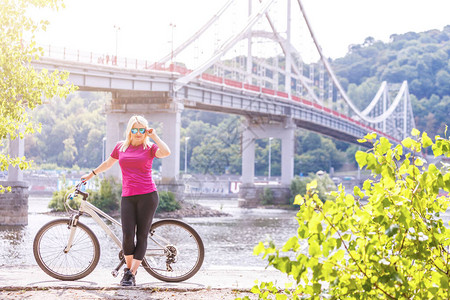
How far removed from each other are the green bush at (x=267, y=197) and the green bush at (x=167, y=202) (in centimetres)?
1577

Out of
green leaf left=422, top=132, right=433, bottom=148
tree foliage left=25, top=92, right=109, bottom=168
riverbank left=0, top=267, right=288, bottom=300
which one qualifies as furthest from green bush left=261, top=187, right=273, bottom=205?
tree foliage left=25, top=92, right=109, bottom=168

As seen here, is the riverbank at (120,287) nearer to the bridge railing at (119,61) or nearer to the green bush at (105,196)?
the bridge railing at (119,61)

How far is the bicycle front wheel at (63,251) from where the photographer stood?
6031 mm

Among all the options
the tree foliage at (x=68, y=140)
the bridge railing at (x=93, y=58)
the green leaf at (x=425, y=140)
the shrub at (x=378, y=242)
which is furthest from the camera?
the tree foliage at (x=68, y=140)

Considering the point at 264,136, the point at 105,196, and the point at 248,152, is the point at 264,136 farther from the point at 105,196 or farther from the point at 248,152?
the point at 105,196

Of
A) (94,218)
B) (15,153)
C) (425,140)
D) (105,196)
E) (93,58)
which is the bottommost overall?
(105,196)

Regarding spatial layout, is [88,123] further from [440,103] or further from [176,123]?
[176,123]

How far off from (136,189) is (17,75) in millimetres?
3490

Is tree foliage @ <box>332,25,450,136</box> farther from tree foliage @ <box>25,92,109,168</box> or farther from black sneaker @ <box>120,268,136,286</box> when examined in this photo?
black sneaker @ <box>120,268,136,286</box>

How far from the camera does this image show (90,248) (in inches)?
239

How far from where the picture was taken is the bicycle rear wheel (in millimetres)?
6004

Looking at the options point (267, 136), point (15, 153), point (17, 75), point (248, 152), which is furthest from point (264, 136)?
point (17, 75)

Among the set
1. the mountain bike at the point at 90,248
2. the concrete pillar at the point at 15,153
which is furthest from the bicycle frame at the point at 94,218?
the concrete pillar at the point at 15,153

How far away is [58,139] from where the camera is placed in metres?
104
